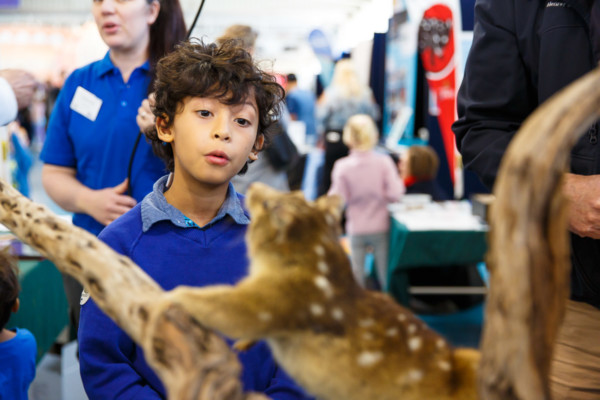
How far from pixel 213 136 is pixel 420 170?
3616mm

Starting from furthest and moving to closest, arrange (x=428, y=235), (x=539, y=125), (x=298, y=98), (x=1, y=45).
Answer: (x=1, y=45) < (x=298, y=98) < (x=428, y=235) < (x=539, y=125)

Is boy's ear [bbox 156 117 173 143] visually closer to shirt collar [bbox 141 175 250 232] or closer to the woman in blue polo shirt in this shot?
shirt collar [bbox 141 175 250 232]

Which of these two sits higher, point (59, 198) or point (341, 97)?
point (59, 198)

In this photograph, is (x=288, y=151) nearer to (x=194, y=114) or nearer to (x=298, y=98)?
(x=194, y=114)

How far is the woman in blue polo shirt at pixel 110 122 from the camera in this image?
61.2 inches

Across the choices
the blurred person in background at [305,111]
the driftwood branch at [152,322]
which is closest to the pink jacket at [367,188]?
the driftwood branch at [152,322]

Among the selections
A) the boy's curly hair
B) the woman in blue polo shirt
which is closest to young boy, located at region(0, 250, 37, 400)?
the woman in blue polo shirt

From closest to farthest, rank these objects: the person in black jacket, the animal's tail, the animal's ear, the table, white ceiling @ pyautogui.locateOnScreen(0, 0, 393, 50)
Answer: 1. the animal's tail
2. the animal's ear
3. the person in black jacket
4. the table
5. white ceiling @ pyautogui.locateOnScreen(0, 0, 393, 50)

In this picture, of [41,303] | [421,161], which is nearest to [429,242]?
[421,161]

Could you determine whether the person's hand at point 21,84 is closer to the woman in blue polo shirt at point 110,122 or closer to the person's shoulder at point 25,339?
the woman in blue polo shirt at point 110,122

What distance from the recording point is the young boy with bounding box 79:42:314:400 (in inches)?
38.0

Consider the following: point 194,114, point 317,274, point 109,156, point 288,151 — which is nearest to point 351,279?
point 317,274

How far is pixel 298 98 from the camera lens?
8320mm

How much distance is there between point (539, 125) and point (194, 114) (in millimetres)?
684
